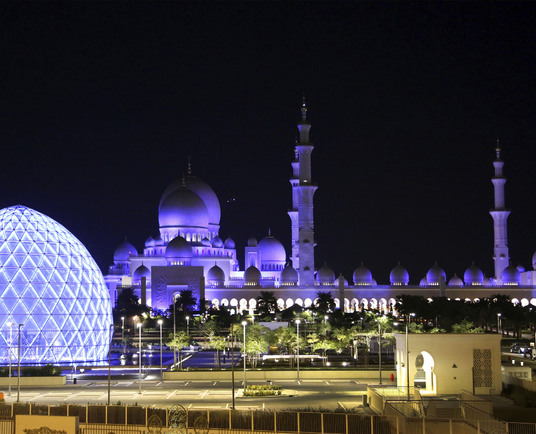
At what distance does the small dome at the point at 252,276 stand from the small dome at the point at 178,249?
8584 mm

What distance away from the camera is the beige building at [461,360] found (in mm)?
42031

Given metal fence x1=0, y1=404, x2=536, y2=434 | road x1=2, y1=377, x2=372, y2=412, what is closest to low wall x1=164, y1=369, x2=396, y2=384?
road x1=2, y1=377, x2=372, y2=412

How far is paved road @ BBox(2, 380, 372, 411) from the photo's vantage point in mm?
39781

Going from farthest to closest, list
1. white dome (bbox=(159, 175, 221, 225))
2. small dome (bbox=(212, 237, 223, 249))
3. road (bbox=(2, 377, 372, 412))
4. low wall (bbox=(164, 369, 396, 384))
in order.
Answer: white dome (bbox=(159, 175, 221, 225)) → small dome (bbox=(212, 237, 223, 249)) → low wall (bbox=(164, 369, 396, 384)) → road (bbox=(2, 377, 372, 412))

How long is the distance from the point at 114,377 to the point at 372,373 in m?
14.6

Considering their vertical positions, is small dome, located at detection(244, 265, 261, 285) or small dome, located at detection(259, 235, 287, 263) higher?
small dome, located at detection(259, 235, 287, 263)

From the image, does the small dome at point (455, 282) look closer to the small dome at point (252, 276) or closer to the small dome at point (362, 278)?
the small dome at point (362, 278)

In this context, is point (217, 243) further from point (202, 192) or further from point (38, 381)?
point (38, 381)

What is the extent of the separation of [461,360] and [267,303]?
60.9 meters

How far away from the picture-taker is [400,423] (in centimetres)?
2955

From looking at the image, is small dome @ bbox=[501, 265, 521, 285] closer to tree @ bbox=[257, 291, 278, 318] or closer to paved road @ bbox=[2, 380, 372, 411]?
tree @ bbox=[257, 291, 278, 318]

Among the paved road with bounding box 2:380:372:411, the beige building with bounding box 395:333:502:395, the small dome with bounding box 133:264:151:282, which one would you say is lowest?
the paved road with bounding box 2:380:372:411

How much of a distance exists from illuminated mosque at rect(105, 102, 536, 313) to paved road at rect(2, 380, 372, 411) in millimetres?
53319

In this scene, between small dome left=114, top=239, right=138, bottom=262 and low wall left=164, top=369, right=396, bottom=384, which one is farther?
small dome left=114, top=239, right=138, bottom=262
